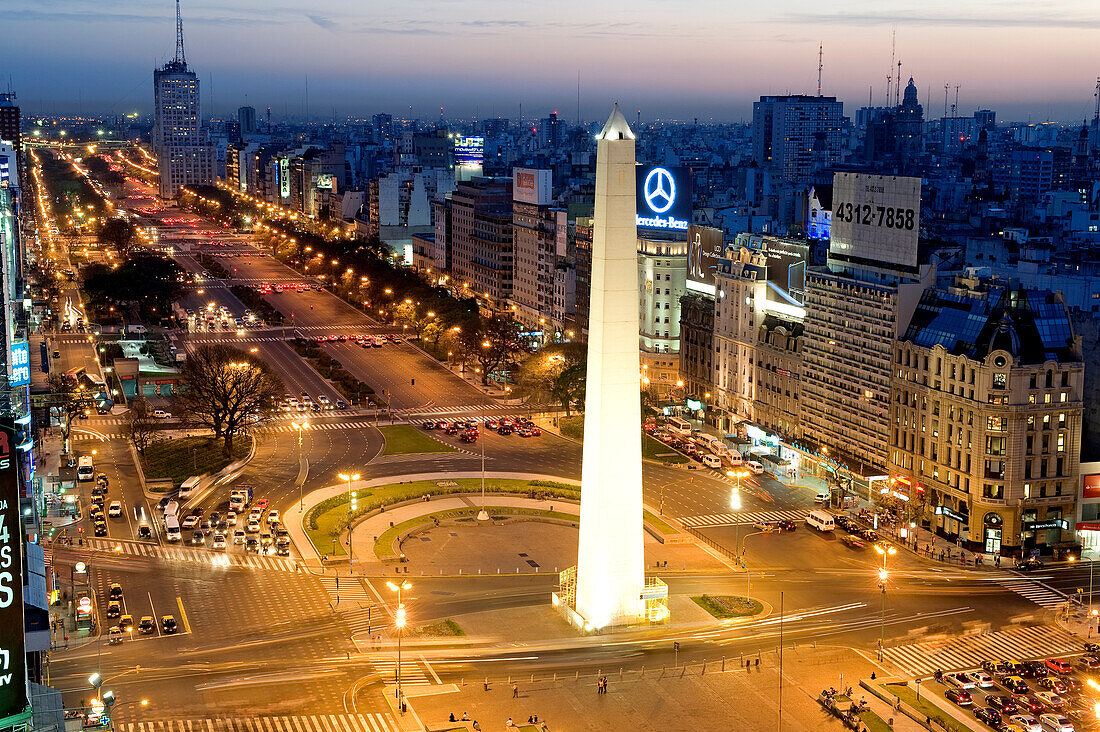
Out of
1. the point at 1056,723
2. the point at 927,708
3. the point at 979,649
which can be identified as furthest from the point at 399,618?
the point at 1056,723

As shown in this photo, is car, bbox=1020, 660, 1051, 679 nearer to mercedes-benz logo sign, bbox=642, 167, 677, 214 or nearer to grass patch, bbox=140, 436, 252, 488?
grass patch, bbox=140, 436, 252, 488

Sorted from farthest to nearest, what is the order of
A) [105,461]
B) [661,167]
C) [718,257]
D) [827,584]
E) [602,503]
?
[661,167] → [718,257] → [105,461] → [827,584] → [602,503]

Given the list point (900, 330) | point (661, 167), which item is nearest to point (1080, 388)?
point (900, 330)

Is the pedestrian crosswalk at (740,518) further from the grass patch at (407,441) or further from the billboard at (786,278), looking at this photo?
the grass patch at (407,441)

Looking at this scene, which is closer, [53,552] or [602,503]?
[602,503]

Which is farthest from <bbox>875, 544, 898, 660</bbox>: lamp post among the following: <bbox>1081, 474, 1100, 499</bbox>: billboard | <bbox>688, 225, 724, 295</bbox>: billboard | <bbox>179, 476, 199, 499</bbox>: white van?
<bbox>179, 476, 199, 499</bbox>: white van

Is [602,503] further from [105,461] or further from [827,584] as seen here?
[105,461]
